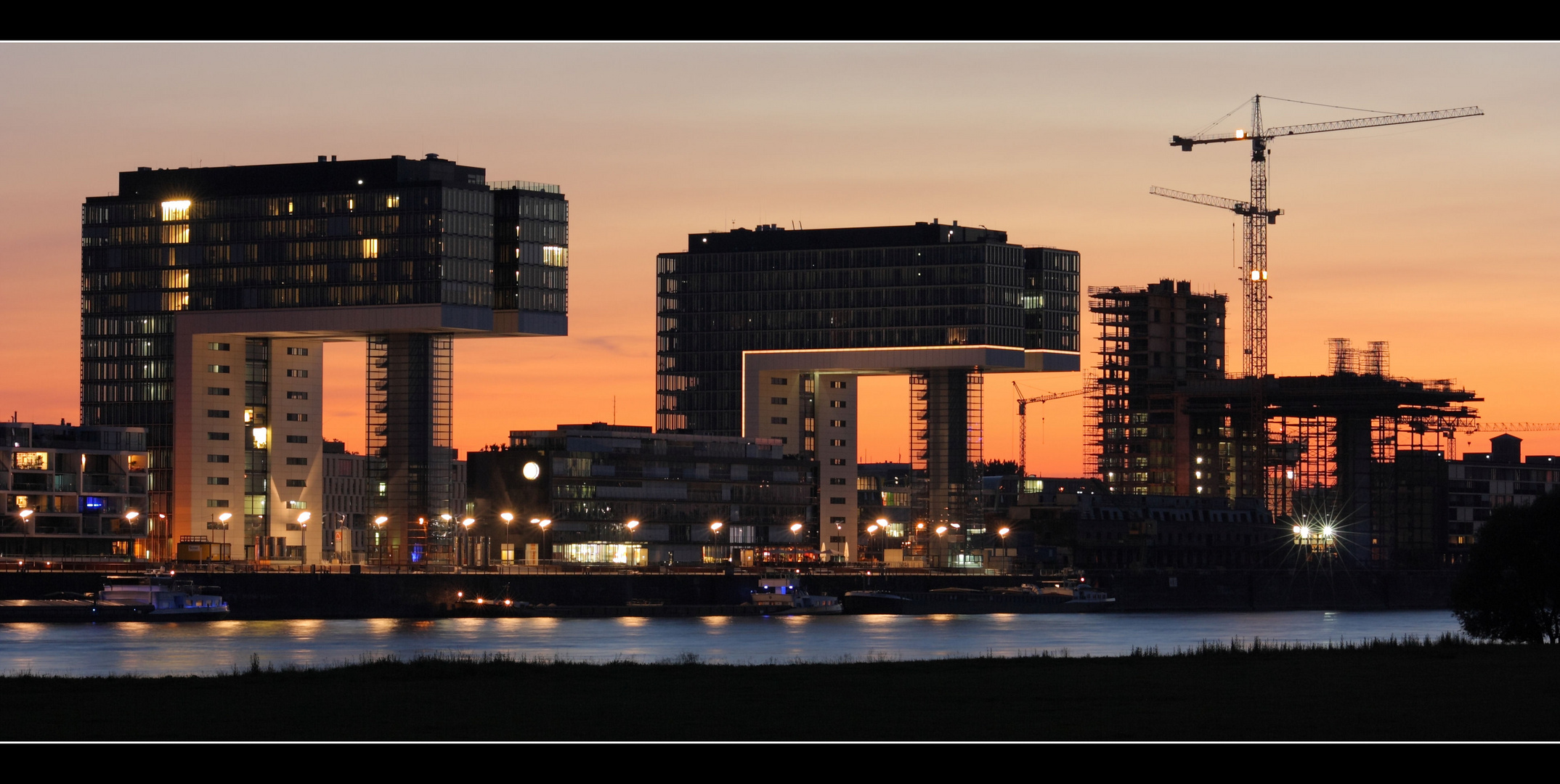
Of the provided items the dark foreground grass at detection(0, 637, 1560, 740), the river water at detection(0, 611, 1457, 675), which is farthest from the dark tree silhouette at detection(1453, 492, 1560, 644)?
the dark foreground grass at detection(0, 637, 1560, 740)

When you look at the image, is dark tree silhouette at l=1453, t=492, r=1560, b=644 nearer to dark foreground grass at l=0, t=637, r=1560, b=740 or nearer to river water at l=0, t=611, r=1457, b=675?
river water at l=0, t=611, r=1457, b=675

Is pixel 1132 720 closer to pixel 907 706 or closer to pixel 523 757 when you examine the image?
pixel 907 706

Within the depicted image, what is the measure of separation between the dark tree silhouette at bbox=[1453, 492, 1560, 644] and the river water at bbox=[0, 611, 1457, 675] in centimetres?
1348

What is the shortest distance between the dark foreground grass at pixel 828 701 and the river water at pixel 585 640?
2715cm

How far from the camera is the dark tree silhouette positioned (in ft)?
307

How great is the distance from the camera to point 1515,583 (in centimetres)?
9456

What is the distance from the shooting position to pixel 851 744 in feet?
101

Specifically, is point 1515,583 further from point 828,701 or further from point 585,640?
point 585,640

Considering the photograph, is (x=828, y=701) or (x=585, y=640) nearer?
(x=828, y=701)

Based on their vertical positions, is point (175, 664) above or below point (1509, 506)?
below

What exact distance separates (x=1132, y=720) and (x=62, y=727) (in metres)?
21.7

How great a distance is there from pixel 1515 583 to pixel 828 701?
50.7 meters

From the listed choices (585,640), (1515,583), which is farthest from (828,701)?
(585,640)

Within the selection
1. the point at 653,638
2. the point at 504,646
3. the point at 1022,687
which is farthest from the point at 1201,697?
the point at 653,638
